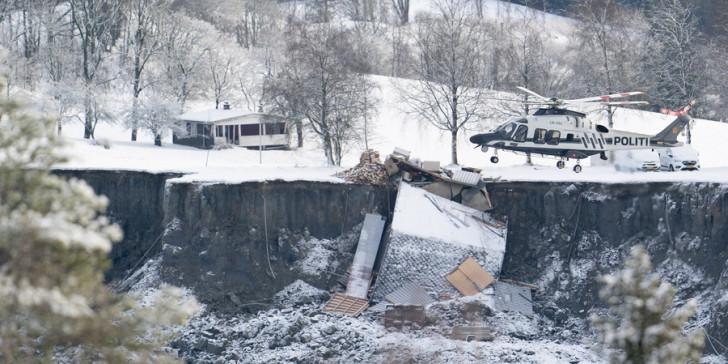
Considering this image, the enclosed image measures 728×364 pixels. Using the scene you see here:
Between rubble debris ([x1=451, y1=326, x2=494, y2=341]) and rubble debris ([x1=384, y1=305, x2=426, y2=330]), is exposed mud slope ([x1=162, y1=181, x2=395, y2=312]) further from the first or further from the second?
rubble debris ([x1=451, y1=326, x2=494, y2=341])

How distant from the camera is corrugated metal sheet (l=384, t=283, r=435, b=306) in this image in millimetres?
26266

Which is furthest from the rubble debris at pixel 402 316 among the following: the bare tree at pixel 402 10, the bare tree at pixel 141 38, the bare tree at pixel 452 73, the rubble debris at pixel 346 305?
the bare tree at pixel 402 10

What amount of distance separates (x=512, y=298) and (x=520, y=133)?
23.6 ft

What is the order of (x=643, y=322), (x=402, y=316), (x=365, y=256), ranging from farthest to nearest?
(x=365, y=256) < (x=402, y=316) < (x=643, y=322)

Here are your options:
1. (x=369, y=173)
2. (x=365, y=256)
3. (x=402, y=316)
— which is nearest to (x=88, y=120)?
(x=369, y=173)

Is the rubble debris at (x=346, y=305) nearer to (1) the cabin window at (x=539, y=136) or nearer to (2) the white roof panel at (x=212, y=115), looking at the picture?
(1) the cabin window at (x=539, y=136)

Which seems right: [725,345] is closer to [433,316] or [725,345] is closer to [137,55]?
[433,316]

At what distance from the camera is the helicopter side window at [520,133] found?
30828 millimetres

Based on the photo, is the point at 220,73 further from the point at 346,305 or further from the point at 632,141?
the point at 346,305

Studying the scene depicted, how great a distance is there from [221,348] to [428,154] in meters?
30.4

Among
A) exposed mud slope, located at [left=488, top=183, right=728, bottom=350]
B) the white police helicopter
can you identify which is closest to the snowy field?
exposed mud slope, located at [left=488, top=183, right=728, bottom=350]

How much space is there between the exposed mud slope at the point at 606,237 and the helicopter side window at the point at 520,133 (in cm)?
211

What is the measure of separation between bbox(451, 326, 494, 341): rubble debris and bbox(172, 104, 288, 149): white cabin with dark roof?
3132 cm

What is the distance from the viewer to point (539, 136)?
3102 cm
